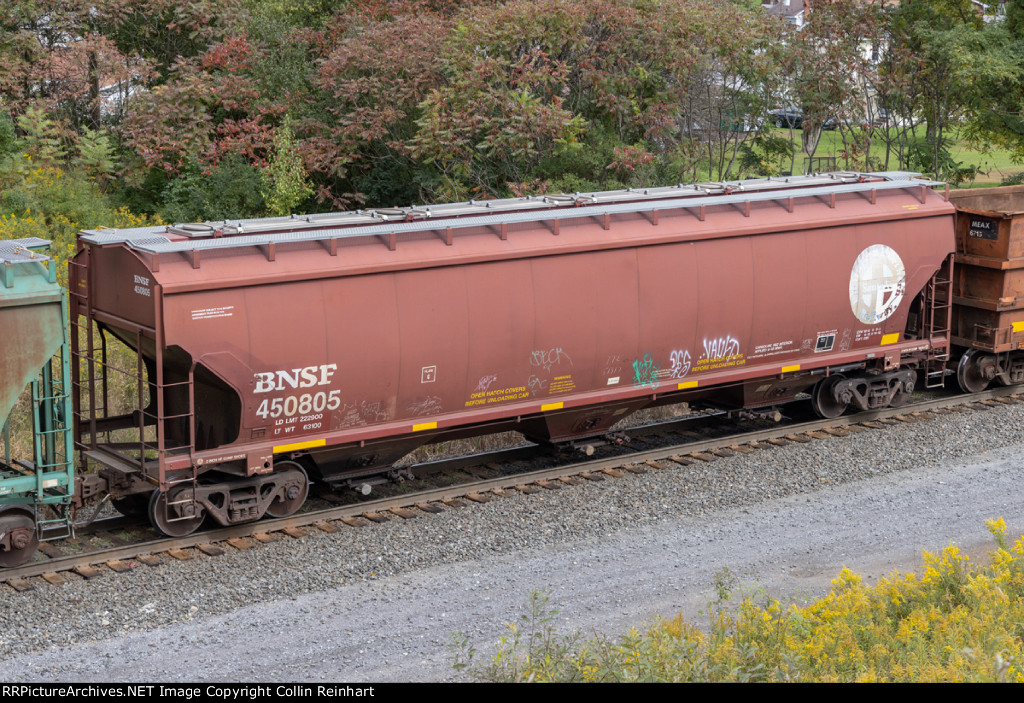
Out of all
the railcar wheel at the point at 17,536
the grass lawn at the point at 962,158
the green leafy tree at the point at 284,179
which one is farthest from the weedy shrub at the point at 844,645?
the grass lawn at the point at 962,158

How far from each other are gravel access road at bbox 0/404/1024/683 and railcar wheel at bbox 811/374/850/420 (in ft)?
5.00

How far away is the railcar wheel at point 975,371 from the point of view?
57.6 feet

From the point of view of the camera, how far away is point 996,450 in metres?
15.1

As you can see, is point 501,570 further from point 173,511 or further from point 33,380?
point 33,380

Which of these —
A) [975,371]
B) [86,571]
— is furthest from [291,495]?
[975,371]

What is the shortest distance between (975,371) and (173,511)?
12906 millimetres

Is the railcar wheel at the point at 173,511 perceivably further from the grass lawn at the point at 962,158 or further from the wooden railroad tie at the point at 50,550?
the grass lawn at the point at 962,158

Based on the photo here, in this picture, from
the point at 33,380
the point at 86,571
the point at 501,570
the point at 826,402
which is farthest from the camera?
the point at 826,402

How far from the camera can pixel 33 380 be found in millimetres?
10367

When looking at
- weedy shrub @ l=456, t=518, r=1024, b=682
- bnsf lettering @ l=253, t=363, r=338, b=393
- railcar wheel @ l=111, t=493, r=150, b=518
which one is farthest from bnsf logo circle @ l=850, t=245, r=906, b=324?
railcar wheel @ l=111, t=493, r=150, b=518

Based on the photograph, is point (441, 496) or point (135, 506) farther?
point (441, 496)

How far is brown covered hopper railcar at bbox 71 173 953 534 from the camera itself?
36.8 feet

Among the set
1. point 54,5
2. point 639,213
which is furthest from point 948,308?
point 54,5

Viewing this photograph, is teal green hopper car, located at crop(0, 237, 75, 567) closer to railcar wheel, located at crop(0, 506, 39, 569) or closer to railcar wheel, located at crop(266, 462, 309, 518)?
railcar wheel, located at crop(0, 506, 39, 569)
